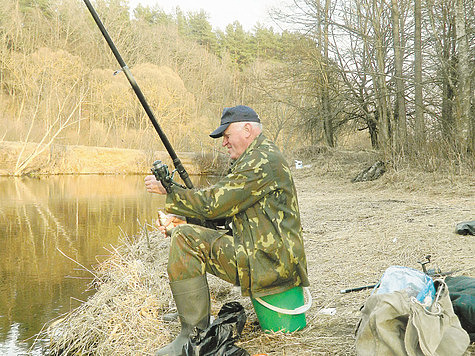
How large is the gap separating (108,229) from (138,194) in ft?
20.3

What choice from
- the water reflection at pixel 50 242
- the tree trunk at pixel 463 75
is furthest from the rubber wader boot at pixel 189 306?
the tree trunk at pixel 463 75

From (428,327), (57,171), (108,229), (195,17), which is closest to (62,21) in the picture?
(57,171)

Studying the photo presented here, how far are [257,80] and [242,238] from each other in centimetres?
1735

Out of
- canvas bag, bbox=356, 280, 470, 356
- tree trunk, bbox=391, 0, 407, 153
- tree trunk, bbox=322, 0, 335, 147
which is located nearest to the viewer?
canvas bag, bbox=356, 280, 470, 356

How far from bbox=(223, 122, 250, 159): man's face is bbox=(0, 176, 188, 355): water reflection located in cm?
258

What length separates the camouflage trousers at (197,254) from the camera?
2.68 metres

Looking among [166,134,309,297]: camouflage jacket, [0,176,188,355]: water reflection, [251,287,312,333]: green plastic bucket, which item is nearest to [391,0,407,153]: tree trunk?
[0,176,188,355]: water reflection

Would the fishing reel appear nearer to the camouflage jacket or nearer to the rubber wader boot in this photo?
the camouflage jacket

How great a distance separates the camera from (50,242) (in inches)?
320

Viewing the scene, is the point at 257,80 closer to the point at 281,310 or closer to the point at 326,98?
the point at 326,98

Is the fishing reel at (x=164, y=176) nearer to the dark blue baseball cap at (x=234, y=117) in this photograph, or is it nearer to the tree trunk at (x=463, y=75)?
the dark blue baseball cap at (x=234, y=117)

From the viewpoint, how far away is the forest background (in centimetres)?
1116

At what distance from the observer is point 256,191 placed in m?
2.63

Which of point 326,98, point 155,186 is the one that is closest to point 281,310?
point 155,186
